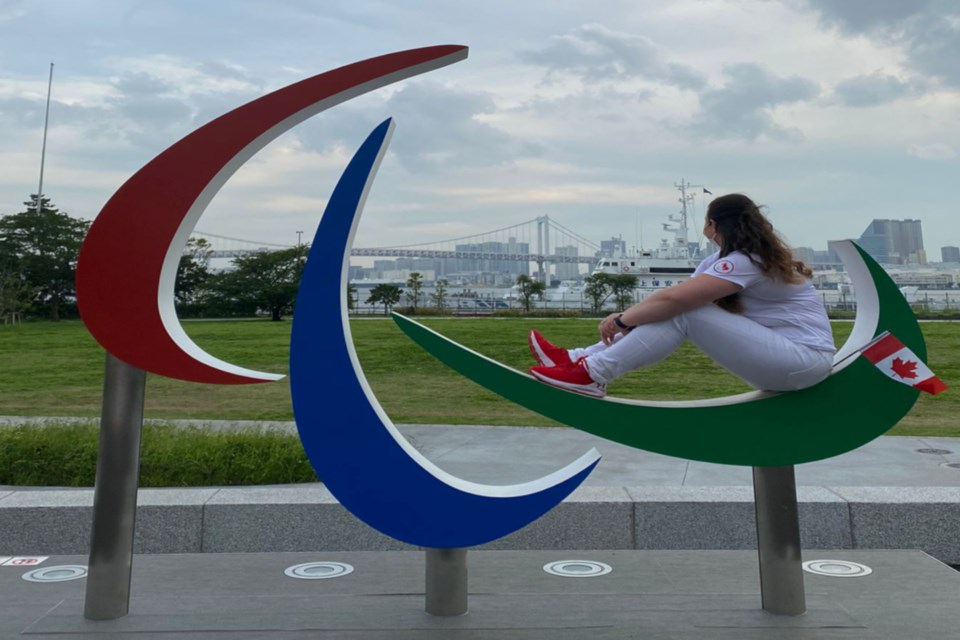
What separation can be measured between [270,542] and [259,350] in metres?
14.4

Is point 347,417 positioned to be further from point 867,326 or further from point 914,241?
point 914,241

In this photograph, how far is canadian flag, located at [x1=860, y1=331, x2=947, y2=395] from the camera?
330 cm

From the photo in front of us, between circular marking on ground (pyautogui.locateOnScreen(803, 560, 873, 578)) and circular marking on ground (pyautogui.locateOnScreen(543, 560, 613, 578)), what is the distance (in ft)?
3.54

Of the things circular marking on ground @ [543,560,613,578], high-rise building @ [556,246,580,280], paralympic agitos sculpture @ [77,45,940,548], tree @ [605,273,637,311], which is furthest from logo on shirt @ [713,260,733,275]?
high-rise building @ [556,246,580,280]

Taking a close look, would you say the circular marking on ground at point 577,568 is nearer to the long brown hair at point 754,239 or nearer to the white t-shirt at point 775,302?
the white t-shirt at point 775,302

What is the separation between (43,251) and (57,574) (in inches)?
1207

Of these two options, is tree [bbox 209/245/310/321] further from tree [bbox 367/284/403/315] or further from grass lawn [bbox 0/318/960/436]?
grass lawn [bbox 0/318/960/436]

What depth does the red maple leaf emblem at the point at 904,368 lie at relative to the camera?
10.9 feet

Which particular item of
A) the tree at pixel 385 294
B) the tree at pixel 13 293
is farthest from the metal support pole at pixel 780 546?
the tree at pixel 385 294

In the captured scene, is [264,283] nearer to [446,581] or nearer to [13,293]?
[13,293]

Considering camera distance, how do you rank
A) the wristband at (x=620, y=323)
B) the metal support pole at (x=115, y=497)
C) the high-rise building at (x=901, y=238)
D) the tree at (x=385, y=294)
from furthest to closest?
the high-rise building at (x=901, y=238)
the tree at (x=385, y=294)
the metal support pole at (x=115, y=497)
the wristband at (x=620, y=323)

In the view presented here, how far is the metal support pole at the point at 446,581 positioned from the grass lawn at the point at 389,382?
6.13 metres

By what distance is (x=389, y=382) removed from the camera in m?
14.1

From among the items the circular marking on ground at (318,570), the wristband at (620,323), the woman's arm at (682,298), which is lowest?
the circular marking on ground at (318,570)
